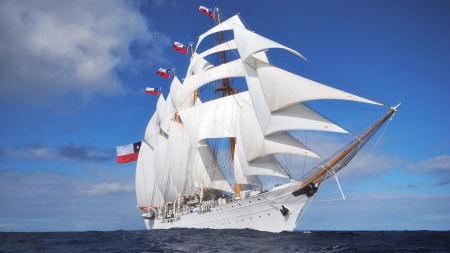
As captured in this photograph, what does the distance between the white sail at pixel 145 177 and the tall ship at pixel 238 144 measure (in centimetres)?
18

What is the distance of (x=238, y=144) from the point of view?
38156 mm

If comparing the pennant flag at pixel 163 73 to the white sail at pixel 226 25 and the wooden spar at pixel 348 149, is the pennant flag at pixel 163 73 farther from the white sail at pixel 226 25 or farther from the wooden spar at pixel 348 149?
the wooden spar at pixel 348 149

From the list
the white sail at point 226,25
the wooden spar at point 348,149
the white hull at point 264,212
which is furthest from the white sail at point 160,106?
the wooden spar at point 348,149

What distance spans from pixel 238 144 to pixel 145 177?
30.5 meters

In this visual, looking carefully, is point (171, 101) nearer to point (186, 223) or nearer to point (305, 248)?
point (186, 223)

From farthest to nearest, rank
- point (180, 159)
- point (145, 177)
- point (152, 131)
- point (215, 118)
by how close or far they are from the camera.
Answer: point (152, 131), point (145, 177), point (180, 159), point (215, 118)

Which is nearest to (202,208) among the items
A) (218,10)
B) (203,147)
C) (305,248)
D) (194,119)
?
(203,147)

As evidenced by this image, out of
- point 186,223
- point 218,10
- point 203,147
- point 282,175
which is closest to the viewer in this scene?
point 282,175

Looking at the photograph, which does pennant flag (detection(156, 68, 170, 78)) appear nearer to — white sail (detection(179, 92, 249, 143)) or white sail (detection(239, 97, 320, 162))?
white sail (detection(179, 92, 249, 143))

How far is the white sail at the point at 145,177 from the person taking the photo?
63250mm

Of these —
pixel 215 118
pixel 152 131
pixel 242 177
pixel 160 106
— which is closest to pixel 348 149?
pixel 242 177

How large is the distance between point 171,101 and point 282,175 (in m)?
30.0

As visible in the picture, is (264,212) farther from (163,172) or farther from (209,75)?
(163,172)

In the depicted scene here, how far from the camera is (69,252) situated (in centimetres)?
2370
